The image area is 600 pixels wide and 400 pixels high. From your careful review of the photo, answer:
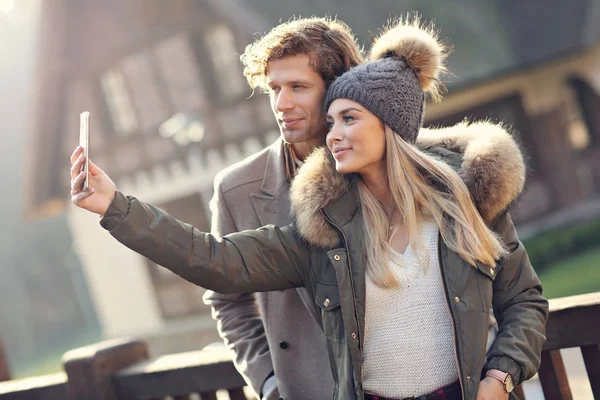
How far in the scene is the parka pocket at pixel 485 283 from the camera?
264 centimetres

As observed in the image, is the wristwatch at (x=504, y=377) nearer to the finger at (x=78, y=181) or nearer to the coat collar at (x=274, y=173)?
the coat collar at (x=274, y=173)

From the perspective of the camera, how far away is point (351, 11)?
48.3 ft

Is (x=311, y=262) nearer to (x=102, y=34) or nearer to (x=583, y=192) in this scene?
(x=583, y=192)

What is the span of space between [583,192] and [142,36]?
9.38m

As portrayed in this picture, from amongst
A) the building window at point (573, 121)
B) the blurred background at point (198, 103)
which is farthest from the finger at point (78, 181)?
the building window at point (573, 121)

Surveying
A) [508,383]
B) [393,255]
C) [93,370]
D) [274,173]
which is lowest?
[508,383]

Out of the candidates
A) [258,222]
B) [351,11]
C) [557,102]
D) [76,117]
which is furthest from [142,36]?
[258,222]

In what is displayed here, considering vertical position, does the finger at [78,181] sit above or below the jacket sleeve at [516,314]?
above

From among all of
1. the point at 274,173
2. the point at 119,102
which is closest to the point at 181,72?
the point at 119,102

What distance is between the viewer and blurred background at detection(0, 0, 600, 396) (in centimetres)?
1490

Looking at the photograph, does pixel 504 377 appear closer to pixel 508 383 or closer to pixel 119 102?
pixel 508 383

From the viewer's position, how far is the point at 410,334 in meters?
2.65

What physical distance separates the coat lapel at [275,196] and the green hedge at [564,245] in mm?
10387

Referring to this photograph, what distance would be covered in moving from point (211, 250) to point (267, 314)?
0.68m
